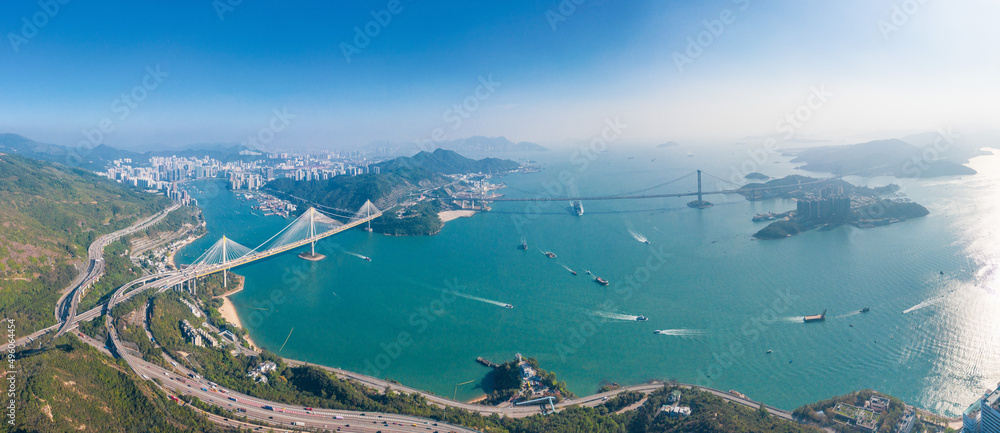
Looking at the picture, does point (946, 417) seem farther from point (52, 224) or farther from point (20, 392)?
point (52, 224)

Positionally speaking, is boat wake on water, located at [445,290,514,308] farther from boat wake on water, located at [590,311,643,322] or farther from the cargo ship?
the cargo ship

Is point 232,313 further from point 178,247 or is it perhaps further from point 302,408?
point 178,247

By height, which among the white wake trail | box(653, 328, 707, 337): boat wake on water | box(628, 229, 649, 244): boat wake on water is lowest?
box(653, 328, 707, 337): boat wake on water

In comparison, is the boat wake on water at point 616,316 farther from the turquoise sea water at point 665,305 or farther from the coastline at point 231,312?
the coastline at point 231,312

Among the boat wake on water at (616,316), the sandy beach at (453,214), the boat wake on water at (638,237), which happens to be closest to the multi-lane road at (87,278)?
the boat wake on water at (616,316)

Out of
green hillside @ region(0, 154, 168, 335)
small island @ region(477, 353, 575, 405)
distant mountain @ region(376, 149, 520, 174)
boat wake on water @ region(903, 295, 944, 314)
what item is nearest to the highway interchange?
small island @ region(477, 353, 575, 405)

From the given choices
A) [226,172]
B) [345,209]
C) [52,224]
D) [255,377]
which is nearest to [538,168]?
[345,209]
